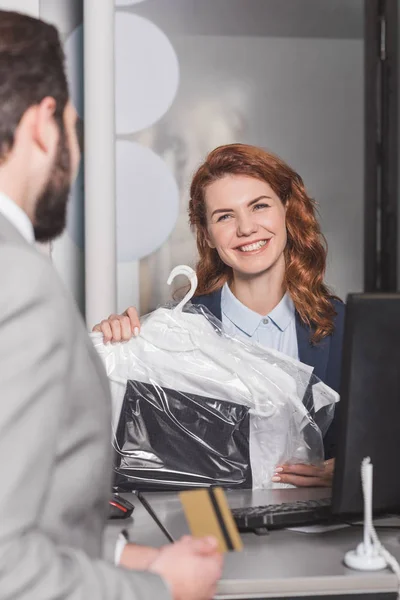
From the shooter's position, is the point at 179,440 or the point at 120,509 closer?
the point at 120,509

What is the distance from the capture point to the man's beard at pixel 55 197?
36.7 inches

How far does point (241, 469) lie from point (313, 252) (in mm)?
761

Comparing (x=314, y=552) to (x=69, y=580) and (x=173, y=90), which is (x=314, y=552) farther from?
(x=173, y=90)

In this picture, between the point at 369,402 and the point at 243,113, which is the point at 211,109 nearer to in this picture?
the point at 243,113

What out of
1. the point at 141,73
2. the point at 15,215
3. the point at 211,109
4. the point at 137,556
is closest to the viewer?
the point at 15,215

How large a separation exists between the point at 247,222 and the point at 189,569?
4.23ft

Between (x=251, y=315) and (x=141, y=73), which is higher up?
(x=141, y=73)

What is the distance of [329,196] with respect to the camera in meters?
3.17

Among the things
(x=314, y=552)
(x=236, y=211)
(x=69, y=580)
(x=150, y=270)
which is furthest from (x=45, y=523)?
(x=150, y=270)

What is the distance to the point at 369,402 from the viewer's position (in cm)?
119

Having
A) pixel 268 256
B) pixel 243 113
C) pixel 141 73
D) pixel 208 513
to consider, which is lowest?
pixel 208 513

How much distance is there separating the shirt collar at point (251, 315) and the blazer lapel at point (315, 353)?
80 mm

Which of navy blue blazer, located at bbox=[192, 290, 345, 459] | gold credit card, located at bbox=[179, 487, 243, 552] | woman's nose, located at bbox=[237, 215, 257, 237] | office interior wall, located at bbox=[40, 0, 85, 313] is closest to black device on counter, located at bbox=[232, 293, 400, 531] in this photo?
gold credit card, located at bbox=[179, 487, 243, 552]

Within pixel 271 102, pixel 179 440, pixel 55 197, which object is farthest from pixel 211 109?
pixel 55 197
